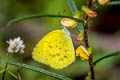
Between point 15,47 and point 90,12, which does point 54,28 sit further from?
point 90,12

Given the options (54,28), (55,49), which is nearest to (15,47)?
(55,49)

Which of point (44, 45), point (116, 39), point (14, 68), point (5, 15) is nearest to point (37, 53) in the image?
point (44, 45)

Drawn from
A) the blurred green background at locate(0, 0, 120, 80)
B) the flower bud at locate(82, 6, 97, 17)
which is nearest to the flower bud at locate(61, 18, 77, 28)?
the flower bud at locate(82, 6, 97, 17)

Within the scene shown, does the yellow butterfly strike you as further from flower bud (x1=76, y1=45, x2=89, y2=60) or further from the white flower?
flower bud (x1=76, y1=45, x2=89, y2=60)

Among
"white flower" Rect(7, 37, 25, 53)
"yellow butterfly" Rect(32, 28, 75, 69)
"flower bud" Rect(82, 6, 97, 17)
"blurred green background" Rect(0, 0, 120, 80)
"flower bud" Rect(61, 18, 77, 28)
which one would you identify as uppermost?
"flower bud" Rect(82, 6, 97, 17)

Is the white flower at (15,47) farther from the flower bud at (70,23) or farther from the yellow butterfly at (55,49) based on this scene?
the flower bud at (70,23)

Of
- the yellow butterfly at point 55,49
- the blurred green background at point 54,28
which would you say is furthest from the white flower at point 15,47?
the blurred green background at point 54,28
